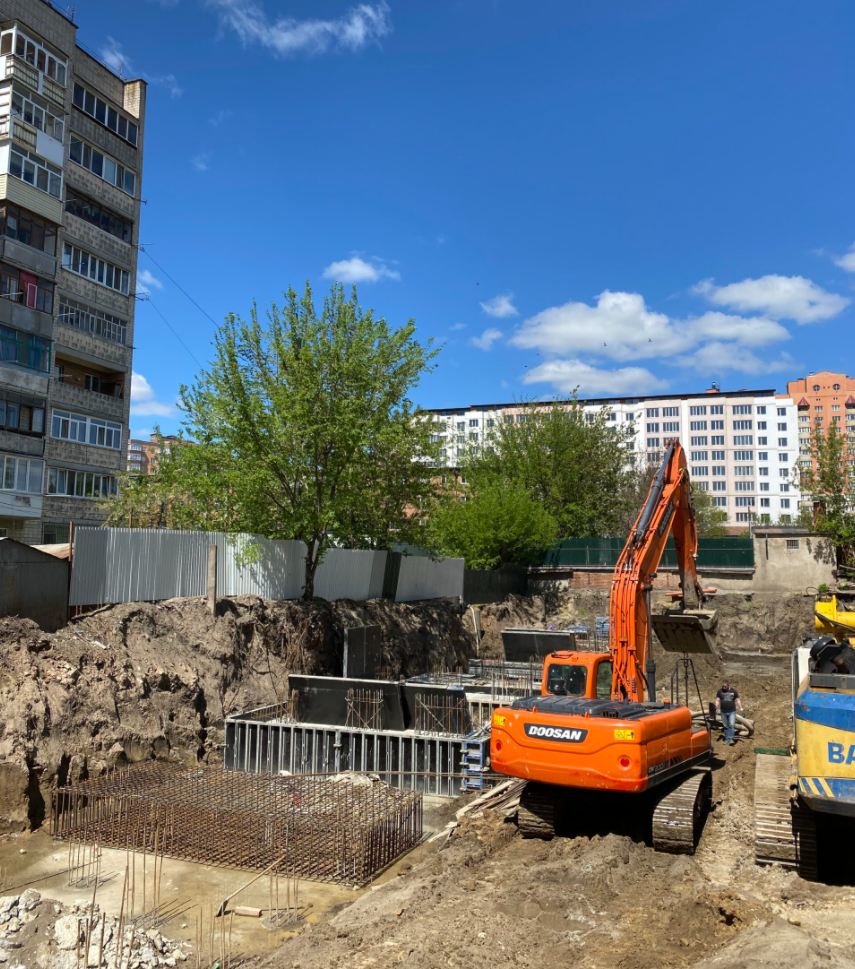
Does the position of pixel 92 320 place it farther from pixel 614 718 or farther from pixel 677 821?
pixel 677 821

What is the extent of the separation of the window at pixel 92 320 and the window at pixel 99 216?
3.64 metres

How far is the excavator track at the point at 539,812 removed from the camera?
10828mm

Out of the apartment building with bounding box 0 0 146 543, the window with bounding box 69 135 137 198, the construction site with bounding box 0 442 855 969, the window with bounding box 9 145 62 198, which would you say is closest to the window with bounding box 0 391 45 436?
the apartment building with bounding box 0 0 146 543

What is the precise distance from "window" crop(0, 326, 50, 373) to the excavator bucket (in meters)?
25.0

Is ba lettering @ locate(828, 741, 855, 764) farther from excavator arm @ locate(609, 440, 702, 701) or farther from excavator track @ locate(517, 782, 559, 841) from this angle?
excavator arm @ locate(609, 440, 702, 701)

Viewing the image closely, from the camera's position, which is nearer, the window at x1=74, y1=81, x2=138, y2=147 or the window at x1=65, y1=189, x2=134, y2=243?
the window at x1=65, y1=189, x2=134, y2=243

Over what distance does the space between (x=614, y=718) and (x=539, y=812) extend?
1.95 metres

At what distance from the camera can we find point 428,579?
31.8 m

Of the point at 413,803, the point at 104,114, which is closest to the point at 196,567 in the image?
the point at 413,803

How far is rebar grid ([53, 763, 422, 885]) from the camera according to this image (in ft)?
36.1

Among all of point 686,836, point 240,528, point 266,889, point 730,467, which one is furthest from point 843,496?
point 730,467

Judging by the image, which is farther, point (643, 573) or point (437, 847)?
point (643, 573)

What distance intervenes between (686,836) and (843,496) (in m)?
34.0

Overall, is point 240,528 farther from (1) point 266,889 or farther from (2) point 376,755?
(1) point 266,889
